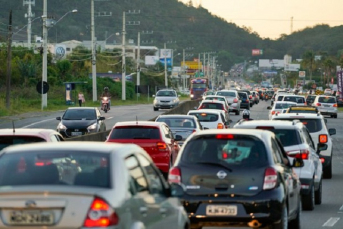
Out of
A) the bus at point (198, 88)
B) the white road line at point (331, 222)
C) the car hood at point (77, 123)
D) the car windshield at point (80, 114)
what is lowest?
the bus at point (198, 88)

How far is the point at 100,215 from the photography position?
26.5ft

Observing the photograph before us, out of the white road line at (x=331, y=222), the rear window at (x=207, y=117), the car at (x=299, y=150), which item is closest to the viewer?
the white road line at (x=331, y=222)

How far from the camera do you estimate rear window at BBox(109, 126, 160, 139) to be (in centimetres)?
2347

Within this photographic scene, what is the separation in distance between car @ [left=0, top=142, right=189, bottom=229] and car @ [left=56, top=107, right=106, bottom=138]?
1157 inches

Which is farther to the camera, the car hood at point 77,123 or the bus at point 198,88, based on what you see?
the bus at point 198,88

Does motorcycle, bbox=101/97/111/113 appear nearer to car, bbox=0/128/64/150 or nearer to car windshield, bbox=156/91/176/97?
car windshield, bbox=156/91/176/97

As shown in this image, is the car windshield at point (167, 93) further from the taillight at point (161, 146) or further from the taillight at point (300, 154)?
the taillight at point (300, 154)

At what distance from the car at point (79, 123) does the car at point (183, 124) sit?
8.83 meters

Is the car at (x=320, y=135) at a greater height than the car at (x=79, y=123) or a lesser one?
greater

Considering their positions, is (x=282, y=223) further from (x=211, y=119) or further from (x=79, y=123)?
(x=79, y=123)

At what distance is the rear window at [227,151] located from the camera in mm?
13051

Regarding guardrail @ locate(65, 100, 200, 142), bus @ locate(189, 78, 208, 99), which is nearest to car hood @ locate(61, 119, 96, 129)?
guardrail @ locate(65, 100, 200, 142)

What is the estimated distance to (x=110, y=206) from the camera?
26.7ft

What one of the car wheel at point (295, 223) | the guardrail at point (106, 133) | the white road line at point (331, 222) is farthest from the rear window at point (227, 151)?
the guardrail at point (106, 133)
